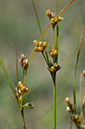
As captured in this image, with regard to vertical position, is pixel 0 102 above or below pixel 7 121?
above

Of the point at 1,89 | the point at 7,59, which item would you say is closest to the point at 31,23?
the point at 7,59

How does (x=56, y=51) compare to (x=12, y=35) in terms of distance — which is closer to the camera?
Answer: (x=56, y=51)

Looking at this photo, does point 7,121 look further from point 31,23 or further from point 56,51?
point 56,51

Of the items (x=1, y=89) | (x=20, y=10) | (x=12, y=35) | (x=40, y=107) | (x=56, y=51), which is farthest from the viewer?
(x=20, y=10)

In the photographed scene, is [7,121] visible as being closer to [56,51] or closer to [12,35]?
[12,35]

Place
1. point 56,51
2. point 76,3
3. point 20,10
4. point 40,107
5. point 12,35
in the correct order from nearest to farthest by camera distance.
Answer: point 56,51, point 76,3, point 40,107, point 12,35, point 20,10

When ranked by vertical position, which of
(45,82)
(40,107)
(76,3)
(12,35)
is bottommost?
(40,107)

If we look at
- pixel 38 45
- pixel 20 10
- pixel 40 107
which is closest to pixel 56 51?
pixel 38 45
